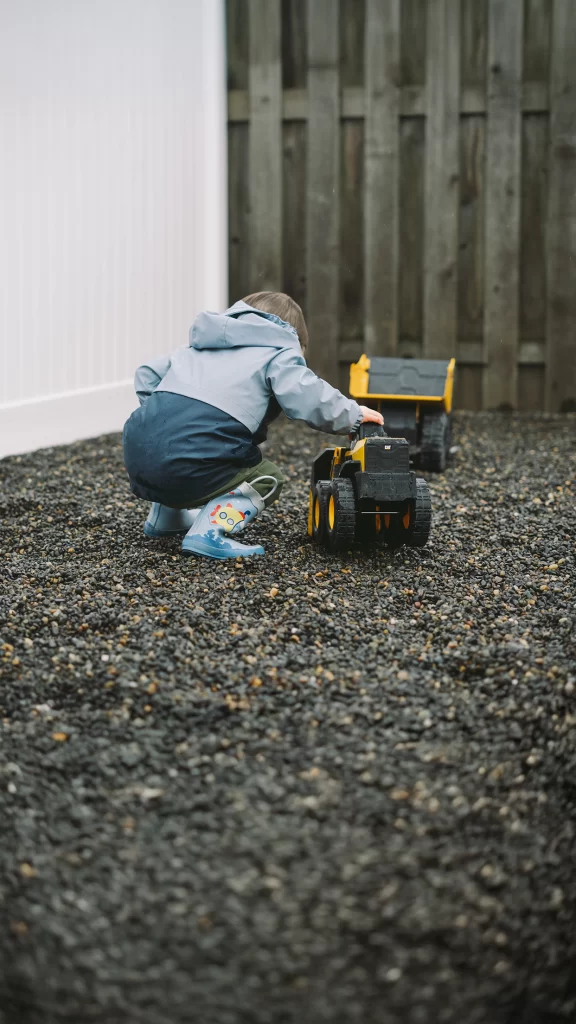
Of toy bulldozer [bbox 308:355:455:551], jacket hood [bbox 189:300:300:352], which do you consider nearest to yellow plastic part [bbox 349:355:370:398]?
toy bulldozer [bbox 308:355:455:551]

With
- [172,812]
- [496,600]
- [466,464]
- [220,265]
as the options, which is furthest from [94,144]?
[172,812]

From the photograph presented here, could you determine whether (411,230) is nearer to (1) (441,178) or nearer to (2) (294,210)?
(1) (441,178)

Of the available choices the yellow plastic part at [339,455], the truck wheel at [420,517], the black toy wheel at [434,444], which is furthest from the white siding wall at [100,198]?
the truck wheel at [420,517]

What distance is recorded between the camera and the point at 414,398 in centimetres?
382

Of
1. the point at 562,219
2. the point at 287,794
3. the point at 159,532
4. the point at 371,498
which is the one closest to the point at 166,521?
the point at 159,532

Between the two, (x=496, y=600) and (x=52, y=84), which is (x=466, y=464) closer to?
(x=496, y=600)

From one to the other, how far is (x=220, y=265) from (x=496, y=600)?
11.6 ft

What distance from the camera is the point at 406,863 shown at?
129cm

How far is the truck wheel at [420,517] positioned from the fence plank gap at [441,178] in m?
2.69

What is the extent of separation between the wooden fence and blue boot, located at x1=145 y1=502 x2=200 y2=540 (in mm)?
2541

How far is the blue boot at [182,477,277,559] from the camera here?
256cm

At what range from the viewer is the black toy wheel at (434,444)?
12.3ft

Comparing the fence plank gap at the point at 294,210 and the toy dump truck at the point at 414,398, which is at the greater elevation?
the fence plank gap at the point at 294,210

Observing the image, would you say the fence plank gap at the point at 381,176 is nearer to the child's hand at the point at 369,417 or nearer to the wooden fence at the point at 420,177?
the wooden fence at the point at 420,177
